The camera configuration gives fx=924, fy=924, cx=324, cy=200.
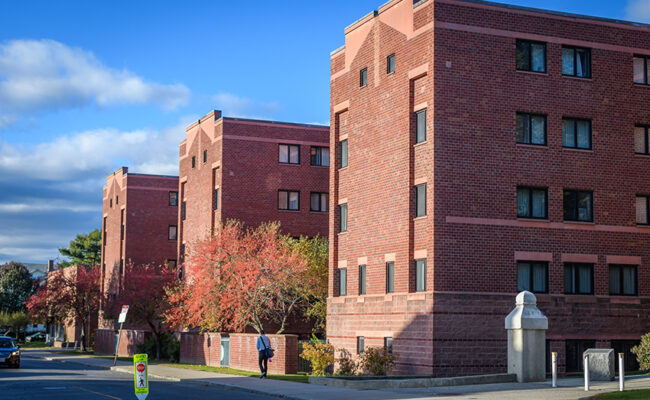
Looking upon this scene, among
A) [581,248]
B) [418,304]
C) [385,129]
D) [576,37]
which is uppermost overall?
[576,37]

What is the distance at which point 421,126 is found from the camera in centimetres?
3603

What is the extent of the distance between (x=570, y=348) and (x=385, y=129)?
1145 centimetres

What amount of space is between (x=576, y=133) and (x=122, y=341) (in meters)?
41.1

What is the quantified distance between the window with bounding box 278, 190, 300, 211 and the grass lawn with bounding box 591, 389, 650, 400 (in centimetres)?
3490

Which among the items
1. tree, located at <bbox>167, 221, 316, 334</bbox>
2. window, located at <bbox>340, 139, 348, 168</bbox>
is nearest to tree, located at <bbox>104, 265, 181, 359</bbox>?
tree, located at <bbox>167, 221, 316, 334</bbox>

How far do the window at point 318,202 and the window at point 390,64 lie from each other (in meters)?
19.9

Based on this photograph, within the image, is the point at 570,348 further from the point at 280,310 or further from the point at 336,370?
the point at 280,310

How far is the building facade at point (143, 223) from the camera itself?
77.3 metres

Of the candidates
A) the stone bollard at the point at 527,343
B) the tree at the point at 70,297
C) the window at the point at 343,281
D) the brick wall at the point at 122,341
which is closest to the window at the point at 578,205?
the stone bollard at the point at 527,343

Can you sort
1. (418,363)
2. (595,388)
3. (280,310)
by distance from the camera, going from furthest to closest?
(280,310) < (418,363) < (595,388)

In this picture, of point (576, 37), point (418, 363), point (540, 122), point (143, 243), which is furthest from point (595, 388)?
point (143, 243)

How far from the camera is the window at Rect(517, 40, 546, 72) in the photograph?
36.4 meters

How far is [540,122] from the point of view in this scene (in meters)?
36.7

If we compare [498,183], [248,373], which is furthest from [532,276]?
[248,373]
